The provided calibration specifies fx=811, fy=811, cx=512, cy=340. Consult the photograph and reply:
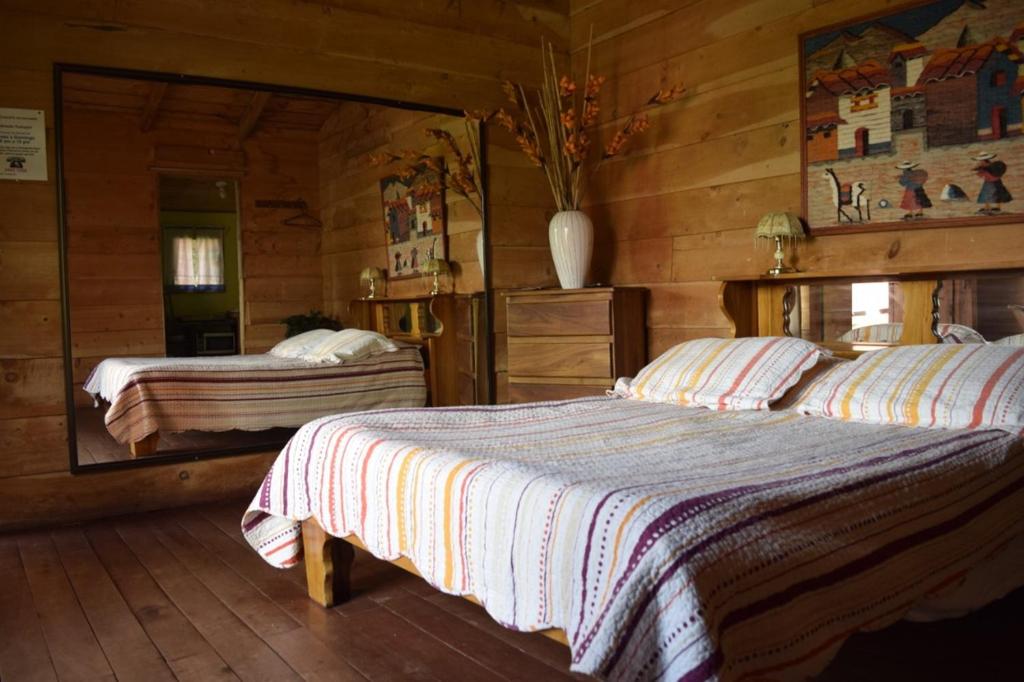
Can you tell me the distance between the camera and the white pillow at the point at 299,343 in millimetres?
3312

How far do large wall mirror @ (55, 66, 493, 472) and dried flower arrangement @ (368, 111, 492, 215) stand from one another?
1 cm

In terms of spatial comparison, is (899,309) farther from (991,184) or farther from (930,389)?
(930,389)

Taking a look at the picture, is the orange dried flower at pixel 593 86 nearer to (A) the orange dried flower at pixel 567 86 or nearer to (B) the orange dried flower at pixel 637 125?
(A) the orange dried flower at pixel 567 86

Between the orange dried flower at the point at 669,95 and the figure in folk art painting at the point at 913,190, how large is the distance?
3.35 ft

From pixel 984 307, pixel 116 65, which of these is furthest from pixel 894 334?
pixel 116 65

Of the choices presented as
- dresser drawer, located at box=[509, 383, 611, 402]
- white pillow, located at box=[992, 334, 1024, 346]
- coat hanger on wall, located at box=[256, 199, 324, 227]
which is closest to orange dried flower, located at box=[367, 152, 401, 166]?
coat hanger on wall, located at box=[256, 199, 324, 227]

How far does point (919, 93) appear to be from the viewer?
266 cm

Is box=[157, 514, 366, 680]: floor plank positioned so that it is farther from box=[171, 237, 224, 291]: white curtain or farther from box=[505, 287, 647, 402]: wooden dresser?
box=[505, 287, 647, 402]: wooden dresser

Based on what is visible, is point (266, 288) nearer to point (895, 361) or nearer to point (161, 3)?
point (161, 3)

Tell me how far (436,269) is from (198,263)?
1.07 m

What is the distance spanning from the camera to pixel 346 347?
3.41m

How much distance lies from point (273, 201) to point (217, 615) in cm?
180

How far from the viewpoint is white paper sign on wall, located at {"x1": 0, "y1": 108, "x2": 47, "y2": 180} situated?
2.79 metres

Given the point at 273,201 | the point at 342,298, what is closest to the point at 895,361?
the point at 342,298
